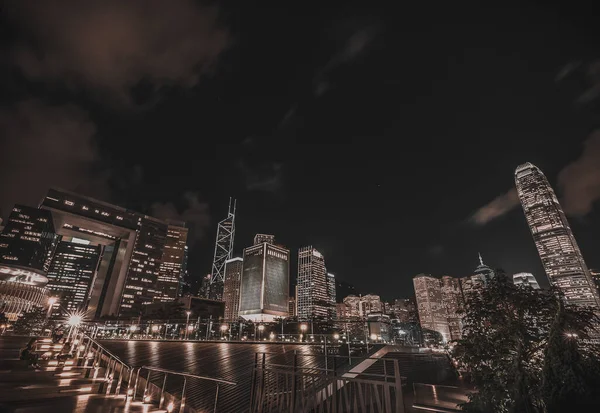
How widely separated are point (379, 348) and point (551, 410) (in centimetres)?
862

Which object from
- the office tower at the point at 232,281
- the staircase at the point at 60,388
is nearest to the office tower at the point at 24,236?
the office tower at the point at 232,281

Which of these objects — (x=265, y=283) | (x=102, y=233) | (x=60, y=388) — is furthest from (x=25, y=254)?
(x=60, y=388)

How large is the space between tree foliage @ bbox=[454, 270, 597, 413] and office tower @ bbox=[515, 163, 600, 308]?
173070mm

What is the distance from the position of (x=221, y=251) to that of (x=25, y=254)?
90.2 metres

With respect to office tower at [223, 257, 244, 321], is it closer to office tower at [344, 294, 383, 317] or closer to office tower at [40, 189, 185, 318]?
office tower at [344, 294, 383, 317]

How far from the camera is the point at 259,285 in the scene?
130 metres

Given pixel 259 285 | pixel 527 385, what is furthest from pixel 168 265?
pixel 527 385

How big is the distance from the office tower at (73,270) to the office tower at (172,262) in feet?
167

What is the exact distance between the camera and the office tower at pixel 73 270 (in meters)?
174

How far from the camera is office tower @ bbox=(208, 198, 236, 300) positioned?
165250 mm

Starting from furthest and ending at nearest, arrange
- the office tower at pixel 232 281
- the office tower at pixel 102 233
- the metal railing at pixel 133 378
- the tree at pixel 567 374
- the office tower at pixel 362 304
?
1. the office tower at pixel 362 304
2. the office tower at pixel 232 281
3. the office tower at pixel 102 233
4. the metal railing at pixel 133 378
5. the tree at pixel 567 374

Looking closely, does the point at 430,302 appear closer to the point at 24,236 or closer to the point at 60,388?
the point at 24,236

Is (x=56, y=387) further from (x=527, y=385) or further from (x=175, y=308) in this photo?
(x=175, y=308)

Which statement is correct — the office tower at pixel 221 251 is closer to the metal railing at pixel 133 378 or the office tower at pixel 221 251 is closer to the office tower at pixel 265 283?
the office tower at pixel 265 283
